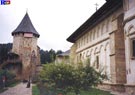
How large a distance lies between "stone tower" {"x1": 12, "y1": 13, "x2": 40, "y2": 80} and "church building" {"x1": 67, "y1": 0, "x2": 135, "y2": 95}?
1321 inches

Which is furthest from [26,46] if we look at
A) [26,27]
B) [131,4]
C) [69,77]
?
[69,77]

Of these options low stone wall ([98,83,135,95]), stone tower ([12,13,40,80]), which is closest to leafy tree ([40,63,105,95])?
low stone wall ([98,83,135,95])

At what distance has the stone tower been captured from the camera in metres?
68.2

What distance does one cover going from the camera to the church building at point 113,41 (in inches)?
726

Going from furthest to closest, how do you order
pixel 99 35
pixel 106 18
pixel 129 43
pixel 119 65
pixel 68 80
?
pixel 99 35
pixel 106 18
pixel 119 65
pixel 129 43
pixel 68 80

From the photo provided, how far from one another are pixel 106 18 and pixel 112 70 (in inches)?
216

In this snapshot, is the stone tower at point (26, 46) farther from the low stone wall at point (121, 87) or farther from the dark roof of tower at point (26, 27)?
the low stone wall at point (121, 87)

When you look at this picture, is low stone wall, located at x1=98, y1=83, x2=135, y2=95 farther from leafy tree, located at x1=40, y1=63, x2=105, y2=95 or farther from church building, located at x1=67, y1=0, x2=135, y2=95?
leafy tree, located at x1=40, y1=63, x2=105, y2=95

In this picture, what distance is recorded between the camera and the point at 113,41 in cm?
2312

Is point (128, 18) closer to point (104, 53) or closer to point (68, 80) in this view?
point (68, 80)

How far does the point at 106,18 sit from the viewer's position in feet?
86.1

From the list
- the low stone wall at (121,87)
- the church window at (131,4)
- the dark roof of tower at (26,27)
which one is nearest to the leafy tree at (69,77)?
the low stone wall at (121,87)

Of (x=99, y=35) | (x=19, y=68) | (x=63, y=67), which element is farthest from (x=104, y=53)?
(x=19, y=68)

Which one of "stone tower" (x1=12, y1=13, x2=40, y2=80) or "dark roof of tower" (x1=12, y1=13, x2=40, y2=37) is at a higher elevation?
"dark roof of tower" (x1=12, y1=13, x2=40, y2=37)
